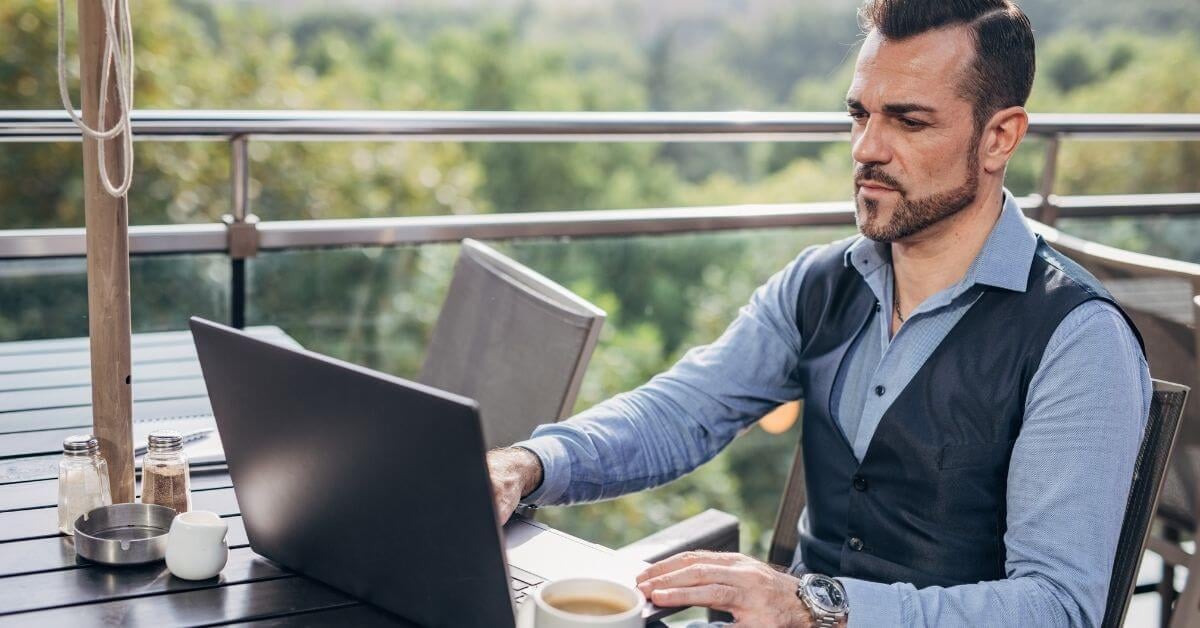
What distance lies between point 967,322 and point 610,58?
30220 millimetres

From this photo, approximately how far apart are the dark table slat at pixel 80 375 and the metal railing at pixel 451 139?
1.10 ft

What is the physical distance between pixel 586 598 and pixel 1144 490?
0.85 m

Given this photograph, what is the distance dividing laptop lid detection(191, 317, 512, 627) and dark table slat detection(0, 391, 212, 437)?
1.85ft

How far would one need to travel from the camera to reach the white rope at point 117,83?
1449 mm

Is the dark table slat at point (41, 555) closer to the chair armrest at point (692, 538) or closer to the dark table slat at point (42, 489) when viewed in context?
the dark table slat at point (42, 489)

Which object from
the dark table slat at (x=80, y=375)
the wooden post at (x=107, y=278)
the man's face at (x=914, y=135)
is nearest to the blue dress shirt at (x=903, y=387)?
the man's face at (x=914, y=135)

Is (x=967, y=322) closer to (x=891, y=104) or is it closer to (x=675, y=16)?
(x=891, y=104)

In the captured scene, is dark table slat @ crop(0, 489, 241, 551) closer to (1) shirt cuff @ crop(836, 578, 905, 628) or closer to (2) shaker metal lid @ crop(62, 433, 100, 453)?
(2) shaker metal lid @ crop(62, 433, 100, 453)

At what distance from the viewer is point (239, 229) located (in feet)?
9.14

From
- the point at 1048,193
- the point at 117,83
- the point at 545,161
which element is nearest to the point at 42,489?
the point at 117,83

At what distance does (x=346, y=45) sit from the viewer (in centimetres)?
2500

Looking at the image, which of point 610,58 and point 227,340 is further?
point 610,58

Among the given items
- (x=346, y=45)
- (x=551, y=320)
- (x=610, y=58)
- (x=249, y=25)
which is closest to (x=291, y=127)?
(x=551, y=320)

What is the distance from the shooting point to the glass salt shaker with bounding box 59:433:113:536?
1527 millimetres
